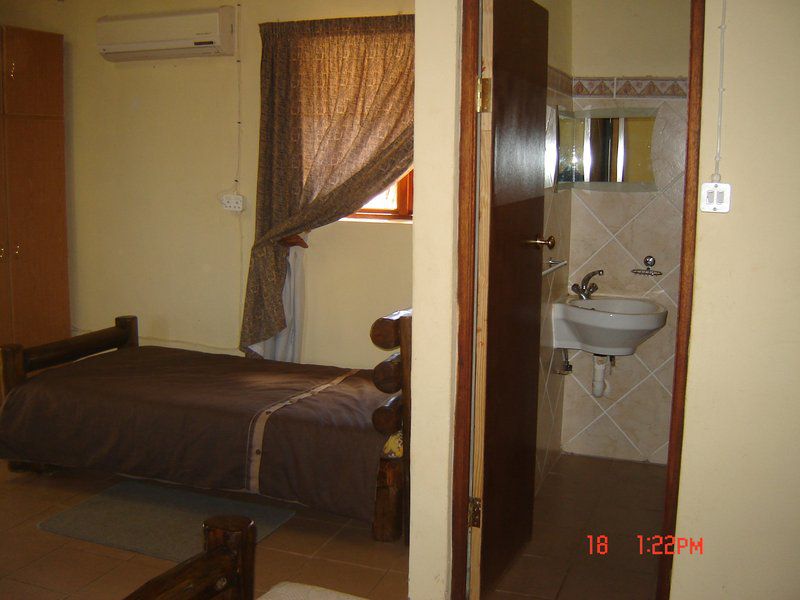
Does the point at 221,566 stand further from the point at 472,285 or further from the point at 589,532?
the point at 589,532

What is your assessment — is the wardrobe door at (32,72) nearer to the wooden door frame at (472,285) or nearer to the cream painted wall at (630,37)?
the cream painted wall at (630,37)

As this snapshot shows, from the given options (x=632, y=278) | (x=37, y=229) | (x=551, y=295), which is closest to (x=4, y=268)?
(x=37, y=229)

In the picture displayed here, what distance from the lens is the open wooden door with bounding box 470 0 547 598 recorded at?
2531mm

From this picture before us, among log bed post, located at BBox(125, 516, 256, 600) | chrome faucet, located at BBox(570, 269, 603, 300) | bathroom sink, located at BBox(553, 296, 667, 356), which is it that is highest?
chrome faucet, located at BBox(570, 269, 603, 300)

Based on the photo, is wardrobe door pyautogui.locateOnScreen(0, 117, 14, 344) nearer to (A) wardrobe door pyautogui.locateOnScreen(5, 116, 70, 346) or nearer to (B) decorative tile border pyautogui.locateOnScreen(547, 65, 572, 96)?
(A) wardrobe door pyautogui.locateOnScreen(5, 116, 70, 346)

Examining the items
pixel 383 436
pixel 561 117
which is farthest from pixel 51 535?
pixel 561 117

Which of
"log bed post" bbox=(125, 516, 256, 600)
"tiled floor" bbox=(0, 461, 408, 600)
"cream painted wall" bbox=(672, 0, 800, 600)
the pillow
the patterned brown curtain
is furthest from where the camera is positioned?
the patterned brown curtain

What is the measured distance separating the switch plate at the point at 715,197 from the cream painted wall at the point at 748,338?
0.02m

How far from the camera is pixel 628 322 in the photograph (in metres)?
3.58

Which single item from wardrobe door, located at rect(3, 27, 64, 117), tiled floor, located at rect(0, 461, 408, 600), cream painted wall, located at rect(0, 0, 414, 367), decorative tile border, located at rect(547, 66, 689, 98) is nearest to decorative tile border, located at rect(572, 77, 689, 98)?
decorative tile border, located at rect(547, 66, 689, 98)

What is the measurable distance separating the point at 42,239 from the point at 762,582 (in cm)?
438

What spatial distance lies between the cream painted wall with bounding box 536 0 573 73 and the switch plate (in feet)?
4.60

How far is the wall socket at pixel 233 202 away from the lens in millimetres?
4641

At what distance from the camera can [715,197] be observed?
212 centimetres
